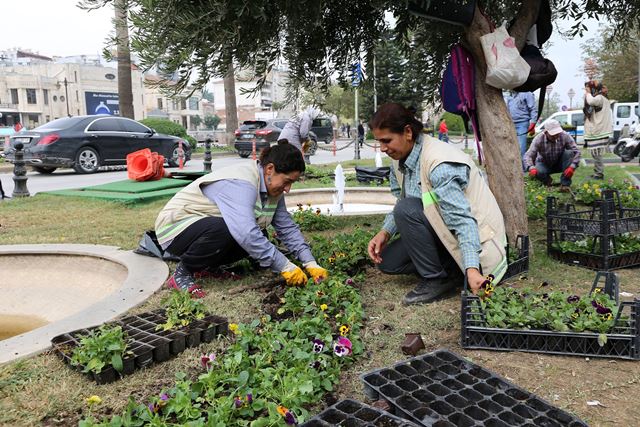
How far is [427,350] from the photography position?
2.88m

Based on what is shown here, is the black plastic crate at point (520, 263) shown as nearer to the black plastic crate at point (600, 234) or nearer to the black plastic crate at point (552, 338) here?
the black plastic crate at point (600, 234)

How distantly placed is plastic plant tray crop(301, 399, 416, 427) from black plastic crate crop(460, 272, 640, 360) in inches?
35.0

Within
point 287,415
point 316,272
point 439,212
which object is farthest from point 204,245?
point 287,415

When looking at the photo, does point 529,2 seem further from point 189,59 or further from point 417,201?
point 189,59

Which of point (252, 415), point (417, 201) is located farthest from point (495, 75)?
point (252, 415)

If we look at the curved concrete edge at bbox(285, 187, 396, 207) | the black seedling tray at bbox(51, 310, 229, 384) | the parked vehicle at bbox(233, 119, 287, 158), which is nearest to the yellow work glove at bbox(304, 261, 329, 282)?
the black seedling tray at bbox(51, 310, 229, 384)

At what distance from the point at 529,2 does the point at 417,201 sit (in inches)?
82.2

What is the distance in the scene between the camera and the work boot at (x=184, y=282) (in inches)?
147

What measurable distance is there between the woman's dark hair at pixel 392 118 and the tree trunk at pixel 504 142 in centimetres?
123

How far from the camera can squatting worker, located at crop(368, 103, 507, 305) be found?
3223 mm

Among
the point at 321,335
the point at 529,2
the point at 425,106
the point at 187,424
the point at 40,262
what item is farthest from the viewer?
the point at 425,106

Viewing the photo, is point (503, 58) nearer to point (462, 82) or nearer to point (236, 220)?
point (462, 82)

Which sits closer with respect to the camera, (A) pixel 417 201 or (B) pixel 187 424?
(B) pixel 187 424

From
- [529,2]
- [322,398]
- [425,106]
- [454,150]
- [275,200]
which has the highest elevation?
[529,2]
